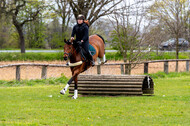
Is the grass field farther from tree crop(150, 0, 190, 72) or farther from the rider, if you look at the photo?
tree crop(150, 0, 190, 72)

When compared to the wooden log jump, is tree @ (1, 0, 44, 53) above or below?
above

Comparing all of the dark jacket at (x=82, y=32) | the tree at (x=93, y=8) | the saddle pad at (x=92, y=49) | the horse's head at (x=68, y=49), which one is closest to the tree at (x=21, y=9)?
the tree at (x=93, y=8)

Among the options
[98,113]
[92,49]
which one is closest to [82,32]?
[92,49]

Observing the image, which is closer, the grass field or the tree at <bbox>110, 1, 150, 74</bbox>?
the grass field

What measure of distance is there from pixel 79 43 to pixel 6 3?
79.4 ft

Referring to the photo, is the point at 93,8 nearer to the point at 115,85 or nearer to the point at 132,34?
the point at 132,34

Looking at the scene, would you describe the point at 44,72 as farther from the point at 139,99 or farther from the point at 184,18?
the point at 184,18

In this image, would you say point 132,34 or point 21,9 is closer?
point 132,34

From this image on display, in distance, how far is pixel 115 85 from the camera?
11938mm

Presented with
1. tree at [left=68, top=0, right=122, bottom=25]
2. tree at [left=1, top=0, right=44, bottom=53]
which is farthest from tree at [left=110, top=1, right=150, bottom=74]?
tree at [left=1, top=0, right=44, bottom=53]

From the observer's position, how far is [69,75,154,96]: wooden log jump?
38.7 feet

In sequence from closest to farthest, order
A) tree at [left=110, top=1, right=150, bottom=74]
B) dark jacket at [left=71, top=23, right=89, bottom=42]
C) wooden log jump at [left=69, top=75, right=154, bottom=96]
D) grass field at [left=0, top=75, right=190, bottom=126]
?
grass field at [left=0, top=75, right=190, bottom=126]
dark jacket at [left=71, top=23, right=89, bottom=42]
wooden log jump at [left=69, top=75, right=154, bottom=96]
tree at [left=110, top=1, right=150, bottom=74]

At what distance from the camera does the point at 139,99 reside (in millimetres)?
10945

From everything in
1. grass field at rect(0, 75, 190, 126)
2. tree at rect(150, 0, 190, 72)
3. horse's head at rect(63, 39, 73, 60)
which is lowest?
grass field at rect(0, 75, 190, 126)
